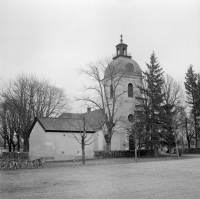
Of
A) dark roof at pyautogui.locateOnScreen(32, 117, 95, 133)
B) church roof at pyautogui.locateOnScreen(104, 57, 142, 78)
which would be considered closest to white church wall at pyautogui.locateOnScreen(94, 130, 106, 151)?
dark roof at pyautogui.locateOnScreen(32, 117, 95, 133)

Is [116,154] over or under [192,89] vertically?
under

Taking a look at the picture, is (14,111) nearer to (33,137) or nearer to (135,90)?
(33,137)

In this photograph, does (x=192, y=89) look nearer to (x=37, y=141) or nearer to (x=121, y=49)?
(x=121, y=49)

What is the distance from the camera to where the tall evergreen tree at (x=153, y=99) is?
35513mm

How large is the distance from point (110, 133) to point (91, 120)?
9558mm

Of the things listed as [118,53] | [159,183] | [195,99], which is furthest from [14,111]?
[159,183]

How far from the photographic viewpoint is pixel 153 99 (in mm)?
36688

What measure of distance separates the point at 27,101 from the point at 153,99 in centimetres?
1905

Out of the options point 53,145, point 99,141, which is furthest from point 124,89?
point 53,145

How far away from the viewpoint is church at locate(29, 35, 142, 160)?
31312 millimetres

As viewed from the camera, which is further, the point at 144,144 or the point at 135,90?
the point at 135,90

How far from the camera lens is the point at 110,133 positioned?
36656 mm

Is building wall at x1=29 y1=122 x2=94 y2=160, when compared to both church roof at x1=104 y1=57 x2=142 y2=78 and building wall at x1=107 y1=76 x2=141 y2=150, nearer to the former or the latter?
→ building wall at x1=107 y1=76 x2=141 y2=150

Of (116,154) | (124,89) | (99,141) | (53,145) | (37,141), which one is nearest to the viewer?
(53,145)
